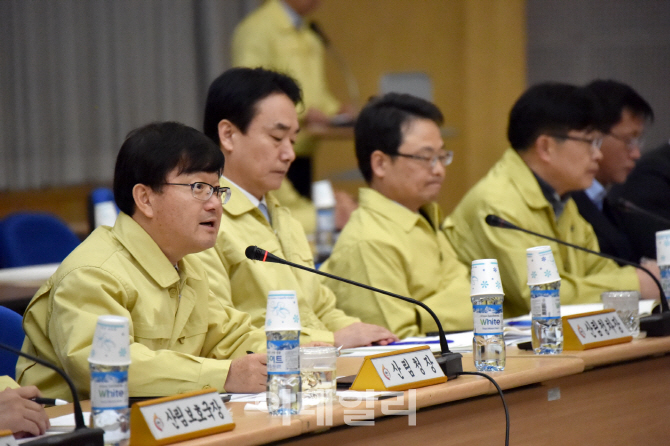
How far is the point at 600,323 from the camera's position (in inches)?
79.1

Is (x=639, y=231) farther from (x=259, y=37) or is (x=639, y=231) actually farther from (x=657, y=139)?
(x=657, y=139)

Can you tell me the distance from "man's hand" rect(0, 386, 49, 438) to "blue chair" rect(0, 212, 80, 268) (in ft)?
8.16

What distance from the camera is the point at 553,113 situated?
309 cm

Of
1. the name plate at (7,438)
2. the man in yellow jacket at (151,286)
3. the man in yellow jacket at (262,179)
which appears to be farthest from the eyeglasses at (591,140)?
the name plate at (7,438)

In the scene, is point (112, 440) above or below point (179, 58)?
below

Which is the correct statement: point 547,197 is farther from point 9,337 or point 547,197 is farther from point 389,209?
point 9,337

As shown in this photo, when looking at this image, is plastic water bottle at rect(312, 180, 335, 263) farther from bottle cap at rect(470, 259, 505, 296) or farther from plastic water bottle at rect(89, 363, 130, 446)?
plastic water bottle at rect(89, 363, 130, 446)

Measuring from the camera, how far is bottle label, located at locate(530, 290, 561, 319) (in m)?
1.92

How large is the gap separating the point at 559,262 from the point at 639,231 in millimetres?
711

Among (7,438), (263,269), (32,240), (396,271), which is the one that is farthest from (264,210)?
(32,240)

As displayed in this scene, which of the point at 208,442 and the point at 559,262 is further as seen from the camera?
the point at 559,262

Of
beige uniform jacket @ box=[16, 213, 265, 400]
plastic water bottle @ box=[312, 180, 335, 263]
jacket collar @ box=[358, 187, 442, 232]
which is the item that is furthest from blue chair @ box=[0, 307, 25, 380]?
plastic water bottle @ box=[312, 180, 335, 263]

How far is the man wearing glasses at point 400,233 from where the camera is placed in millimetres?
2555

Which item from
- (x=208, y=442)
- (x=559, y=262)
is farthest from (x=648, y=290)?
(x=208, y=442)
